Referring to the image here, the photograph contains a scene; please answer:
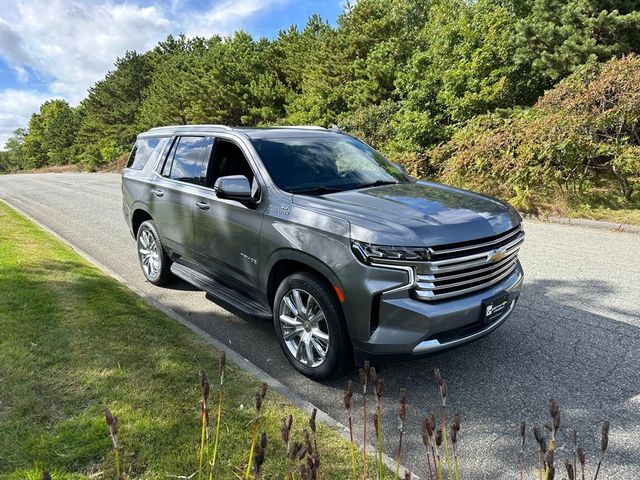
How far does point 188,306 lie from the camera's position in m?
5.14

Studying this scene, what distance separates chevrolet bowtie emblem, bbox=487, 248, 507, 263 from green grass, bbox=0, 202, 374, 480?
1.53m

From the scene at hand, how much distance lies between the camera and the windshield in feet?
12.9

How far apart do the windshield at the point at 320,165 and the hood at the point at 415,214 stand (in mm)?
271

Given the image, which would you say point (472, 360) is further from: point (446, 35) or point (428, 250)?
point (446, 35)

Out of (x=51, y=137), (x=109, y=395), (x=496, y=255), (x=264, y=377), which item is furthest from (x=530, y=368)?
(x=51, y=137)

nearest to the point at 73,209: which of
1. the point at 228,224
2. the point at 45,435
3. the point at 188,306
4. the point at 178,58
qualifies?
the point at 188,306

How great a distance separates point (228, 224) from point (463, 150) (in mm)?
9074

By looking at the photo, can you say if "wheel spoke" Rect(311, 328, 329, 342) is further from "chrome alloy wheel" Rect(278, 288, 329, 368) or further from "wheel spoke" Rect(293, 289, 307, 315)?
"wheel spoke" Rect(293, 289, 307, 315)

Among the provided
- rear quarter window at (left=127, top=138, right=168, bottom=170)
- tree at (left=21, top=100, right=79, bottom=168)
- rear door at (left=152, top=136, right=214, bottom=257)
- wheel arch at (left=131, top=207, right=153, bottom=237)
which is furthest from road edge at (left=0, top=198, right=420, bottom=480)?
tree at (left=21, top=100, right=79, bottom=168)

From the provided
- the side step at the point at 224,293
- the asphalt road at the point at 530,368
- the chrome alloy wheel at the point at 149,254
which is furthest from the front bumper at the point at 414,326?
the chrome alloy wheel at the point at 149,254

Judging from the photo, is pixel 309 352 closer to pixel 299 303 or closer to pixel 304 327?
pixel 304 327

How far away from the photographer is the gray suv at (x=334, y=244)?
292 cm

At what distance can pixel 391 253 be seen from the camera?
9.45ft

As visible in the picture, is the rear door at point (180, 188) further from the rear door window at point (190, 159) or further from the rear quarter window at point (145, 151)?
the rear quarter window at point (145, 151)
